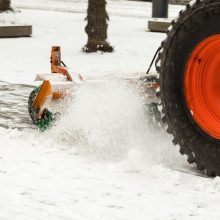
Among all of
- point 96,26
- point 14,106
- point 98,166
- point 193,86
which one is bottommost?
point 14,106

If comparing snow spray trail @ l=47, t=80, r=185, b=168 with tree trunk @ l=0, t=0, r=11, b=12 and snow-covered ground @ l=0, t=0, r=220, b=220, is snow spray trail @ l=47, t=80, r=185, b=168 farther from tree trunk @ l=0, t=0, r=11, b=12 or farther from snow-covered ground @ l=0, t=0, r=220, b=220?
tree trunk @ l=0, t=0, r=11, b=12

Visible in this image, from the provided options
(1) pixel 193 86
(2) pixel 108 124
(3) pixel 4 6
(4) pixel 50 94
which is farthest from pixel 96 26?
(1) pixel 193 86

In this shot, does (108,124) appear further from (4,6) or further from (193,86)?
(4,6)

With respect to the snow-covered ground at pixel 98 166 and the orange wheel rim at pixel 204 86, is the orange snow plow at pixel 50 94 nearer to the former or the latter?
the snow-covered ground at pixel 98 166

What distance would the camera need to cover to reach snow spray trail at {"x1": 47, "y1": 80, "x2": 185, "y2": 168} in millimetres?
4859

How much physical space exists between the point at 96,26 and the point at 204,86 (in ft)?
24.3

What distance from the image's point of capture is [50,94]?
514cm

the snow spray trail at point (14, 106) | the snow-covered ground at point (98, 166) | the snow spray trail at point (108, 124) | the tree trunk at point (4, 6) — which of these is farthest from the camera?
the tree trunk at point (4, 6)

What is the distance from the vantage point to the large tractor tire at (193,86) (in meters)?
4.02

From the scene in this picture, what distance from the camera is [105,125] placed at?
5074mm

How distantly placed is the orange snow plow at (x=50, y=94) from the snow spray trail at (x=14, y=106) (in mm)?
247

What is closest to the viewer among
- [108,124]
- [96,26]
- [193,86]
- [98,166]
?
[193,86]

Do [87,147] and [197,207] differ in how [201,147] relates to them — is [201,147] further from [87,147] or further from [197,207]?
[87,147]

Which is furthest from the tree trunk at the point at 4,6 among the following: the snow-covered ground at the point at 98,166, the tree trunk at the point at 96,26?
the snow-covered ground at the point at 98,166
